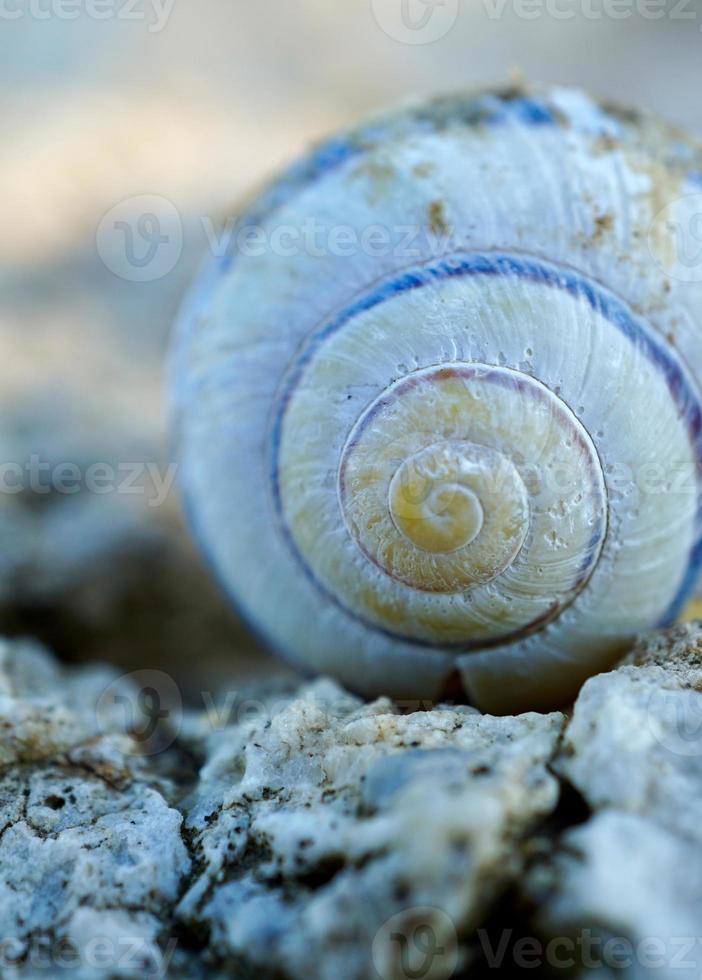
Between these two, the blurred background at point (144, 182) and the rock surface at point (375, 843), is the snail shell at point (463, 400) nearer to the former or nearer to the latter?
the rock surface at point (375, 843)

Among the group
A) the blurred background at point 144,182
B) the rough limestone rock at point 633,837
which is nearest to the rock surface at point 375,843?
the rough limestone rock at point 633,837

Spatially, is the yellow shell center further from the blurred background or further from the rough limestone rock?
the blurred background

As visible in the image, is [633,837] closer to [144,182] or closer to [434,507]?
[434,507]

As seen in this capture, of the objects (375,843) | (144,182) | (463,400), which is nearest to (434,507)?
(463,400)

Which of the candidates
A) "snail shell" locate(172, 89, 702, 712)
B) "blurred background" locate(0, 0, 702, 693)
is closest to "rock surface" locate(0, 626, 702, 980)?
"snail shell" locate(172, 89, 702, 712)

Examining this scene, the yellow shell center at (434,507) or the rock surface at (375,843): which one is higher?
the yellow shell center at (434,507)
